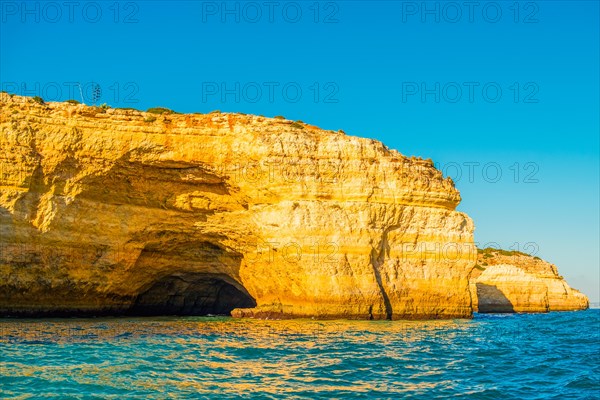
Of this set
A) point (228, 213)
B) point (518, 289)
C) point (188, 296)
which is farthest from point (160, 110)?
point (518, 289)

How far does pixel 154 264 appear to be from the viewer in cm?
3003

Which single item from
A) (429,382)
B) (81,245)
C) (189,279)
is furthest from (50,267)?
(429,382)

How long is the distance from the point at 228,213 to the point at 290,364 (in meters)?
16.1

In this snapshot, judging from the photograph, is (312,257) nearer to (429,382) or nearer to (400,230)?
(400,230)

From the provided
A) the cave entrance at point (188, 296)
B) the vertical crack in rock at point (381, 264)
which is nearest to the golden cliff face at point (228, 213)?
the vertical crack in rock at point (381, 264)

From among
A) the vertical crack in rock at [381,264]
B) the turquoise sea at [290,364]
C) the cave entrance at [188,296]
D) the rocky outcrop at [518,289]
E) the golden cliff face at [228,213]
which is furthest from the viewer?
the rocky outcrop at [518,289]

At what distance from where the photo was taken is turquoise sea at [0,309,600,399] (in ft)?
34.1

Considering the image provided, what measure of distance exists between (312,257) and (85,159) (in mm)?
11093

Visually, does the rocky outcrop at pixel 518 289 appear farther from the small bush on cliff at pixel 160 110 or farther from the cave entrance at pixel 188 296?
the small bush on cliff at pixel 160 110

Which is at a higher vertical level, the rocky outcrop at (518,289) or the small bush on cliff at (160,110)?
the small bush on cliff at (160,110)

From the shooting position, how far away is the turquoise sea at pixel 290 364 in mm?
10391

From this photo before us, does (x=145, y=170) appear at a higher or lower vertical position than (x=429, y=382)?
higher

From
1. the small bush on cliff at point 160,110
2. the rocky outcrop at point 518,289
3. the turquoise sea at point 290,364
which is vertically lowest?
the turquoise sea at point 290,364

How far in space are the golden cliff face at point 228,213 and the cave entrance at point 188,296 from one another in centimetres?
332
